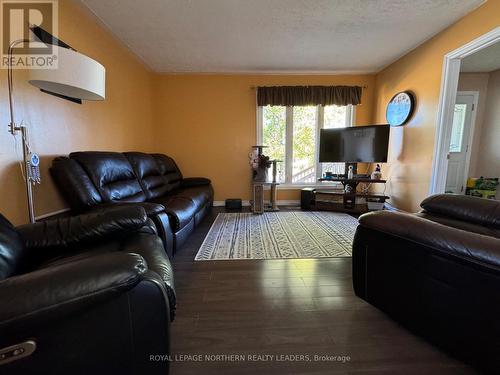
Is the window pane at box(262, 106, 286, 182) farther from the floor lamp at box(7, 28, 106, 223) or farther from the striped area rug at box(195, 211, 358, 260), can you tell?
the floor lamp at box(7, 28, 106, 223)

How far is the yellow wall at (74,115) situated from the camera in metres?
1.72

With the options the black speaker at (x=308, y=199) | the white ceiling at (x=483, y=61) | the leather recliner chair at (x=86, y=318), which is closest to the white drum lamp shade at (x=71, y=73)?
the leather recliner chair at (x=86, y=318)

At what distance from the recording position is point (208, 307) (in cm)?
158

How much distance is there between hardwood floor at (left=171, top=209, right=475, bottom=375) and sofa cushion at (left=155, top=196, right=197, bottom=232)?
0.46m

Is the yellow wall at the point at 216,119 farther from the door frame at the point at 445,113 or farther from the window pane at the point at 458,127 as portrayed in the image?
the door frame at the point at 445,113

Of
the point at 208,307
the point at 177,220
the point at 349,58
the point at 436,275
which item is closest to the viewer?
the point at 436,275

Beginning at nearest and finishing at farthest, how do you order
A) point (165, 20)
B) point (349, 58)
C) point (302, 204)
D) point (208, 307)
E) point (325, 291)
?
point (208, 307)
point (325, 291)
point (165, 20)
point (349, 58)
point (302, 204)

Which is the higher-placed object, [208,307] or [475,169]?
[475,169]

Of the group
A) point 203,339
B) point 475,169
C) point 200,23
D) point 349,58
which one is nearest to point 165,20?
point 200,23

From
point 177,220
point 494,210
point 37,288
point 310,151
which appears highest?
point 310,151

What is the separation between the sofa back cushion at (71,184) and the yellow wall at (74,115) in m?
0.17

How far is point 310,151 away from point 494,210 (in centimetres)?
344

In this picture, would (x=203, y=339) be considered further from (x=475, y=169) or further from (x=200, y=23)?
(x=475, y=169)

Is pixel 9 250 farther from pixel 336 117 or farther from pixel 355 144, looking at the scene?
pixel 336 117
